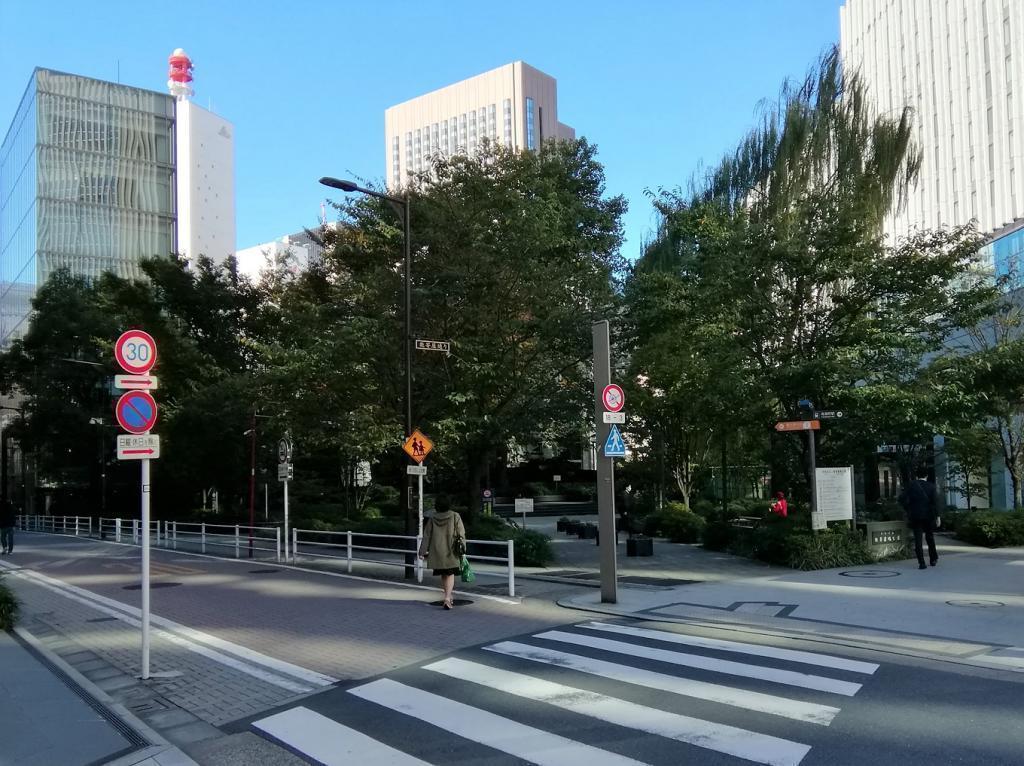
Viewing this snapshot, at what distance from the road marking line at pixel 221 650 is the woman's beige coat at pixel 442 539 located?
3.32 meters

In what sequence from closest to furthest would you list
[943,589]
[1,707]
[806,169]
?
[1,707] < [943,589] < [806,169]

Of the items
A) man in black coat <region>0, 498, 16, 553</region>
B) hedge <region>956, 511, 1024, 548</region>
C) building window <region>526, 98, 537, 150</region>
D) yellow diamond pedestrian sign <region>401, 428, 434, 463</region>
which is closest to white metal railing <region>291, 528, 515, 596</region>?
yellow diamond pedestrian sign <region>401, 428, 434, 463</region>

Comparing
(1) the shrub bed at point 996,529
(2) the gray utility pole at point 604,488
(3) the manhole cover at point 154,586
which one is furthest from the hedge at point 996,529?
(3) the manhole cover at point 154,586

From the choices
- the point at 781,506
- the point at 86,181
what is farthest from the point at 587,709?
the point at 86,181

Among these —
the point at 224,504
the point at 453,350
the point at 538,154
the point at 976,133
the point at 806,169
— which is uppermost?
the point at 976,133

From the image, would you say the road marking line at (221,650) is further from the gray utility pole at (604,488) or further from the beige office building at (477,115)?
the beige office building at (477,115)

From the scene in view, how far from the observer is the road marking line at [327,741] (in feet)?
17.6

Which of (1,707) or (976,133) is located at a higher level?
(976,133)

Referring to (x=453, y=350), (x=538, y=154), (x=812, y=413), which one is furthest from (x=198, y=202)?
(x=812, y=413)

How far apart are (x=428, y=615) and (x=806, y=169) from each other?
1733 cm

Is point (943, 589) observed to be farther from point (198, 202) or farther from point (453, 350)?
point (198, 202)

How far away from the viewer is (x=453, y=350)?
20.5 metres

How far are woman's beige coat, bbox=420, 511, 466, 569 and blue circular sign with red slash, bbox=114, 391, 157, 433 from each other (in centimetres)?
513

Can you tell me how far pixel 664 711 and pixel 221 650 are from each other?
5.57 metres
